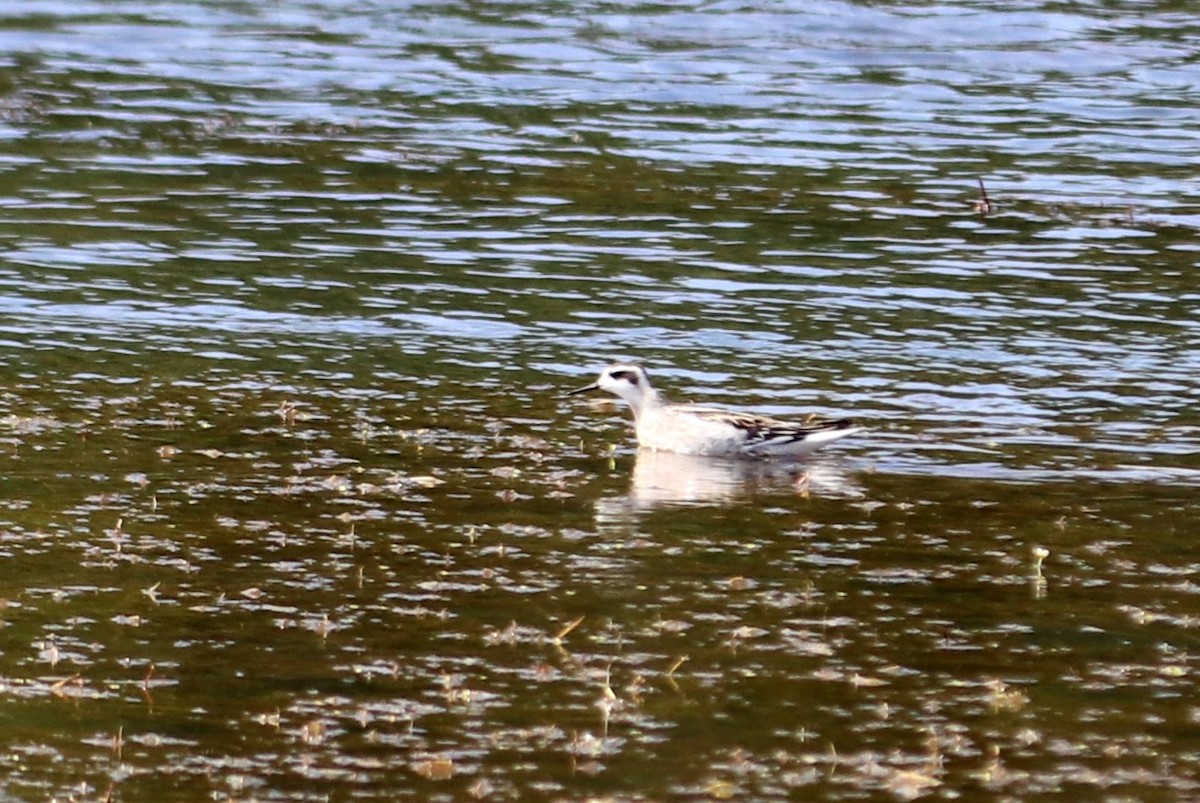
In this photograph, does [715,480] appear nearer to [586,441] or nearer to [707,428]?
[707,428]

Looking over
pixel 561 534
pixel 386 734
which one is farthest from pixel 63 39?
pixel 386 734

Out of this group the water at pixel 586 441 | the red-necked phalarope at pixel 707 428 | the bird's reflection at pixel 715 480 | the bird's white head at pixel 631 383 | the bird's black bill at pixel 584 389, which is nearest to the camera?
the water at pixel 586 441

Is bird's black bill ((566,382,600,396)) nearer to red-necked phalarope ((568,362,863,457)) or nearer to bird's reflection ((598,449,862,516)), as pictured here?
red-necked phalarope ((568,362,863,457))

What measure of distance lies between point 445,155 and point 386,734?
1805cm

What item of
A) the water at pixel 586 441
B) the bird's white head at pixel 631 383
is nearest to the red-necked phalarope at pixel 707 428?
the bird's white head at pixel 631 383

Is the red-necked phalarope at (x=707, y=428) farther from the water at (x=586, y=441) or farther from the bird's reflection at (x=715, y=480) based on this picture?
the water at (x=586, y=441)

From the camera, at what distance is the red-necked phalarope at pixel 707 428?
1392cm

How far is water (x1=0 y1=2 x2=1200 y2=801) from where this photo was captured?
891 centimetres

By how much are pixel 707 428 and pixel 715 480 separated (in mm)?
590

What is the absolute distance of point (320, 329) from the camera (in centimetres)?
1759

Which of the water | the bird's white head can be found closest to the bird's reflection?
the water

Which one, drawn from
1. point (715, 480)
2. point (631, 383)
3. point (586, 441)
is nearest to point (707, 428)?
point (715, 480)

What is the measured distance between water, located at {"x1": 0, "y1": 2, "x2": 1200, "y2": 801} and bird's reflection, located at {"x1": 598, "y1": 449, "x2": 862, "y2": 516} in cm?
4

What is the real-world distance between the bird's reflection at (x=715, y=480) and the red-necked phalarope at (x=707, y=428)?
3.4 inches
